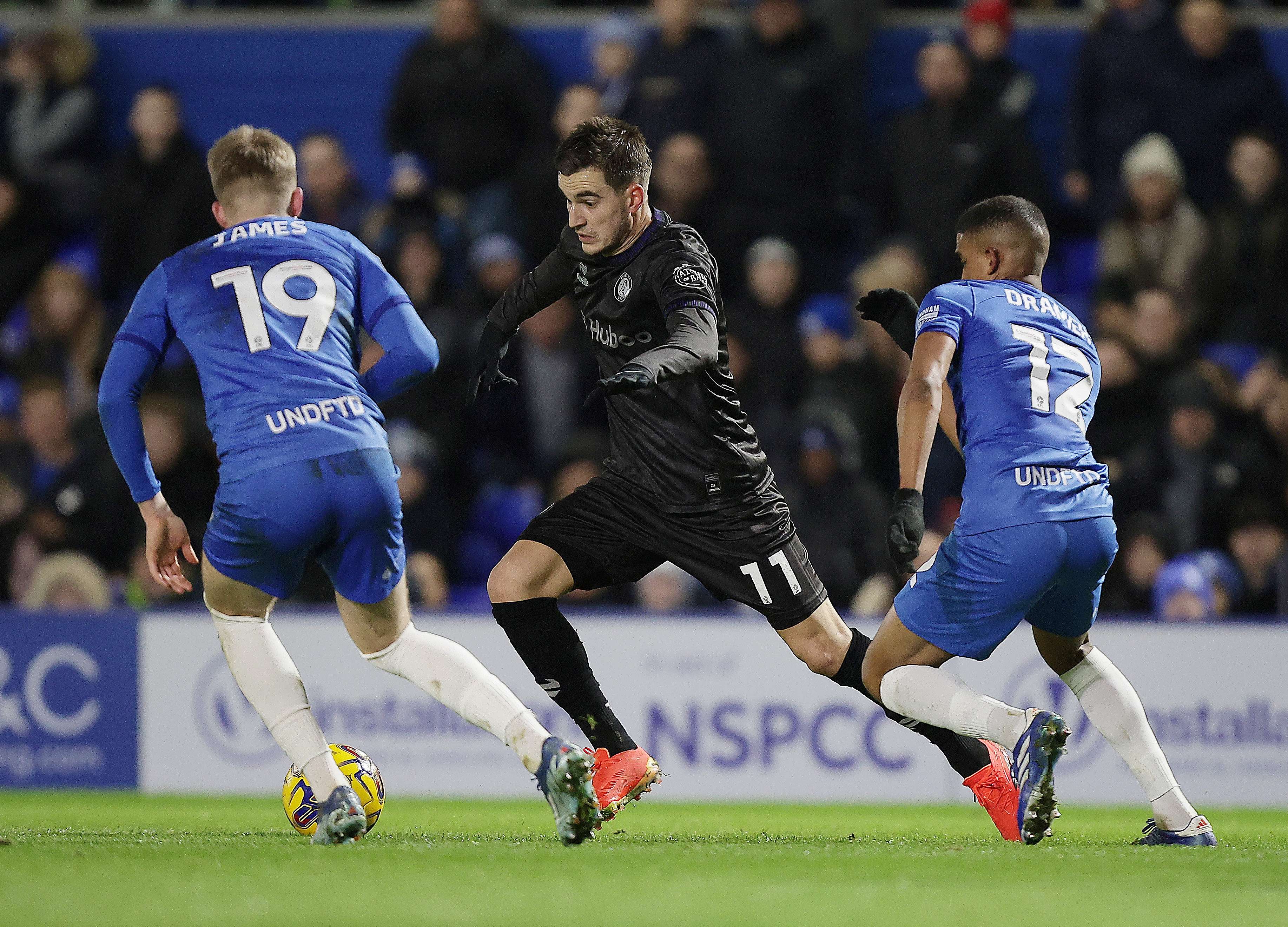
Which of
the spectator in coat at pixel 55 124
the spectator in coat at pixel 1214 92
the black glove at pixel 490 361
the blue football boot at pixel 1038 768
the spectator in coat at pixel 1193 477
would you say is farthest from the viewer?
the spectator in coat at pixel 55 124

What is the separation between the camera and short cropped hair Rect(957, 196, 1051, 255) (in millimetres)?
5582

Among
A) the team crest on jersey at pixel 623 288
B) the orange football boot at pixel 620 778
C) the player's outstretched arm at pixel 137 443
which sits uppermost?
the team crest on jersey at pixel 623 288

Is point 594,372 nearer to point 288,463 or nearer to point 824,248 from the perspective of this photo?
point 824,248

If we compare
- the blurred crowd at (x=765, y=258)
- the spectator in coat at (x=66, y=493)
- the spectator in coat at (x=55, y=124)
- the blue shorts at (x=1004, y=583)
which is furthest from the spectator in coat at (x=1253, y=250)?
the spectator in coat at (x=55, y=124)

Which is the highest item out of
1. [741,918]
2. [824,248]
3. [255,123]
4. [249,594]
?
[255,123]

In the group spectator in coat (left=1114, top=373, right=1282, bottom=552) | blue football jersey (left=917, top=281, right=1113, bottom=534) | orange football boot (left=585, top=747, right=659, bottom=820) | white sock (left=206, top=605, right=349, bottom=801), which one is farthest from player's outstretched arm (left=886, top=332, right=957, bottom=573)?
spectator in coat (left=1114, top=373, right=1282, bottom=552)

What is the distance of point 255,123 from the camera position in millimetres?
13555

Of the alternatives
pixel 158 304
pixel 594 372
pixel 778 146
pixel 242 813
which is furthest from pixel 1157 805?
pixel 778 146

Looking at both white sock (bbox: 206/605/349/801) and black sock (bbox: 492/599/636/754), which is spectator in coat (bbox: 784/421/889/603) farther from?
white sock (bbox: 206/605/349/801)

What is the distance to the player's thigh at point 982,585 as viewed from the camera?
5.16m

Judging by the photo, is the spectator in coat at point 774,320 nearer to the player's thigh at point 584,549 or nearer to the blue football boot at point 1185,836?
the player's thigh at point 584,549

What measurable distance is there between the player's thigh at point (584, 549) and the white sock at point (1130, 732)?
151cm

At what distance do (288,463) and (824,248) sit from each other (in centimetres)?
729

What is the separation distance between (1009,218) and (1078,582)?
4.04 ft
